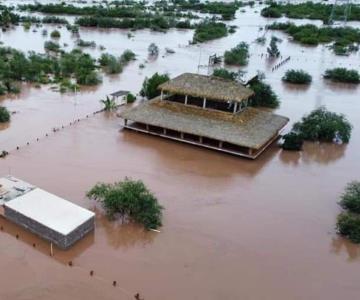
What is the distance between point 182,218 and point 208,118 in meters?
7.98

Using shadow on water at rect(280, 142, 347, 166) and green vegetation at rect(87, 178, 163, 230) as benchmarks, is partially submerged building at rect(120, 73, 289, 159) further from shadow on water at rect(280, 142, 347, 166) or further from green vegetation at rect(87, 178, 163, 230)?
green vegetation at rect(87, 178, 163, 230)

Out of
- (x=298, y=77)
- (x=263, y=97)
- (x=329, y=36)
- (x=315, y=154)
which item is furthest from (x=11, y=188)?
(x=329, y=36)

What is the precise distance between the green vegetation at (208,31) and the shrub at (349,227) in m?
40.6

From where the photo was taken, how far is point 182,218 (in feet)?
53.7

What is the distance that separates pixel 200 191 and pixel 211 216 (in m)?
1.97

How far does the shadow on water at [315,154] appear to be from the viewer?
2255cm

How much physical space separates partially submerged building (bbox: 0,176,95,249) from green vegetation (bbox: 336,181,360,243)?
29.6ft

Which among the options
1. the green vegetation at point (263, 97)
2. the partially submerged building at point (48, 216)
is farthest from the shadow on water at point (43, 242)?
the green vegetation at point (263, 97)

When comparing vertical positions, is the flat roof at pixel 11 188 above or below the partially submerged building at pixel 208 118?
below

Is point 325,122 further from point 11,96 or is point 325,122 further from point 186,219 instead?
point 11,96

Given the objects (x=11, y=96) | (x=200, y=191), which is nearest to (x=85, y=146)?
(x=200, y=191)

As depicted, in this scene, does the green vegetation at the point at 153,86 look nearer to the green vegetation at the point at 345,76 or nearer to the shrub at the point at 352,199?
the shrub at the point at 352,199

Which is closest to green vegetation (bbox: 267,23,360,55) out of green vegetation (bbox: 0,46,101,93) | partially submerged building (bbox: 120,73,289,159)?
green vegetation (bbox: 0,46,101,93)

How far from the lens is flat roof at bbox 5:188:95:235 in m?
14.1
